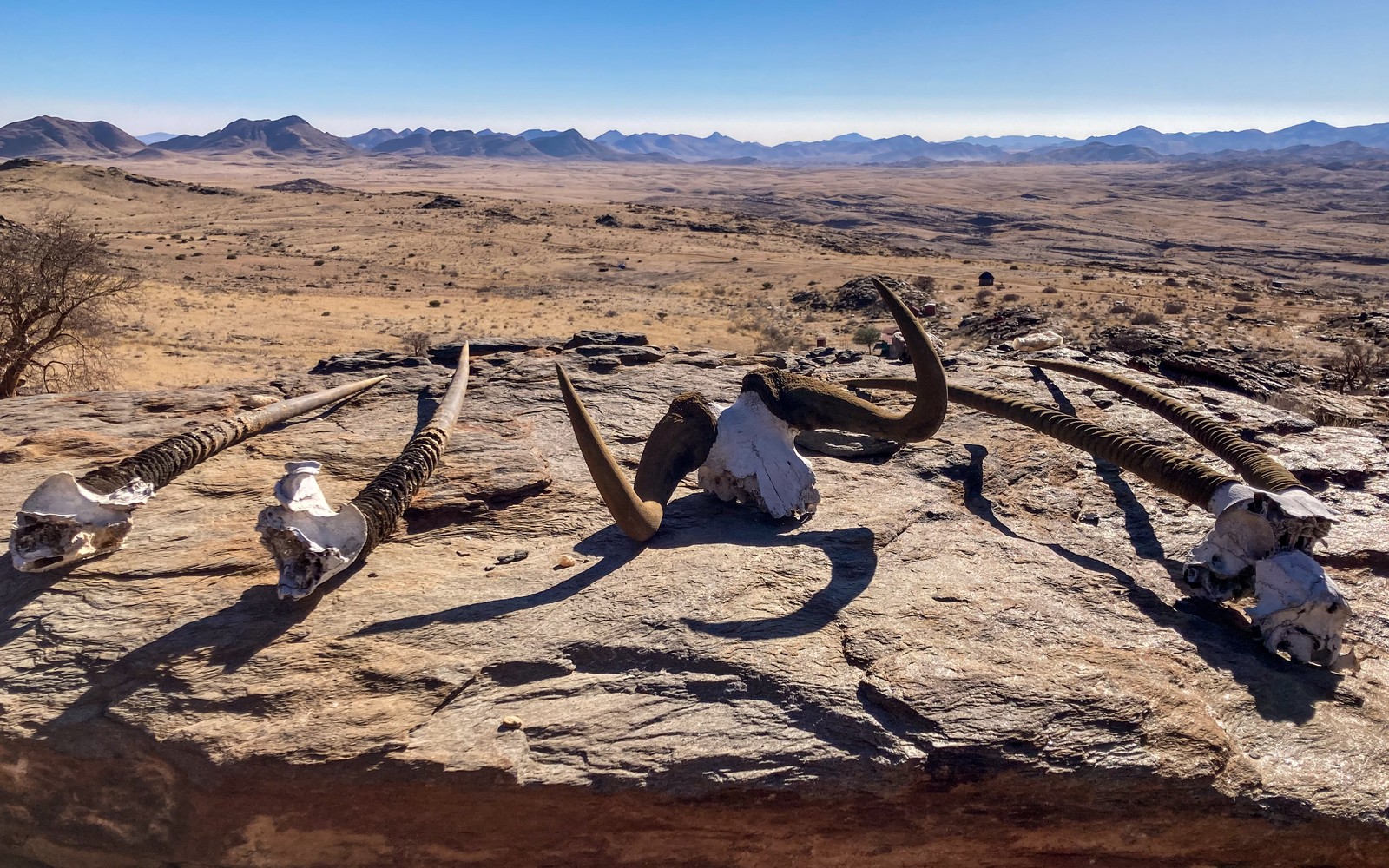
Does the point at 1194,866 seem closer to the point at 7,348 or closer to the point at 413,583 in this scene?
the point at 413,583

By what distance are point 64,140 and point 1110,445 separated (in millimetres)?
223969

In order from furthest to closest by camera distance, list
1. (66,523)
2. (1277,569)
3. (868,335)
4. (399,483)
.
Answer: (868,335), (399,483), (66,523), (1277,569)

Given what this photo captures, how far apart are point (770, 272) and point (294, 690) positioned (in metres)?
33.2

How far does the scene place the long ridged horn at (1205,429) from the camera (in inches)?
191

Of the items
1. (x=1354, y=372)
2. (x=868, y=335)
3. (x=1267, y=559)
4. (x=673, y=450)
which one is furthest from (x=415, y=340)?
(x=1354, y=372)

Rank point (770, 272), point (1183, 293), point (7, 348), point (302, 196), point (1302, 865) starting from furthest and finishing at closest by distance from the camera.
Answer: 1. point (302, 196)
2. point (770, 272)
3. point (1183, 293)
4. point (7, 348)
5. point (1302, 865)

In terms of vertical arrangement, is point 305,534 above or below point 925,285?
below

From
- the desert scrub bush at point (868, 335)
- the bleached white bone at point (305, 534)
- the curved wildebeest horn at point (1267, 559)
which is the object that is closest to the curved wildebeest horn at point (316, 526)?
the bleached white bone at point (305, 534)

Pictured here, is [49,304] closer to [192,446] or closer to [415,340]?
[415,340]

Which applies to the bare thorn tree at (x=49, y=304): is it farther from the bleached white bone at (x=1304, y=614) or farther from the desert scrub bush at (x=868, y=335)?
the desert scrub bush at (x=868, y=335)

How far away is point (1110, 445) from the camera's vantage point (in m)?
5.66

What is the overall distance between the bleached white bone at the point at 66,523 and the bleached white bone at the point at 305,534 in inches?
45.4

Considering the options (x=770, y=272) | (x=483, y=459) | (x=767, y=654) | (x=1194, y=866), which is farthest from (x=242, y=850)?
(x=770, y=272)

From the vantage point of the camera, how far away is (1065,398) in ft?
26.2
